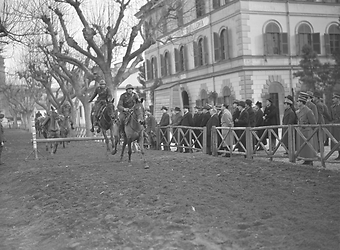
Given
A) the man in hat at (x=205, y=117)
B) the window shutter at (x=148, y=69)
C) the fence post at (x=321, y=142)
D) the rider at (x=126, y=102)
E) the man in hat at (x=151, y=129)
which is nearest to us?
the fence post at (x=321, y=142)

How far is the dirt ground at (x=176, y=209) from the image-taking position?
24.5 ft

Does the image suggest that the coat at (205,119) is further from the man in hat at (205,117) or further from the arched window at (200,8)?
the arched window at (200,8)

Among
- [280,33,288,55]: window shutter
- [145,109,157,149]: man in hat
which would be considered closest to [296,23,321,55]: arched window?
[280,33,288,55]: window shutter

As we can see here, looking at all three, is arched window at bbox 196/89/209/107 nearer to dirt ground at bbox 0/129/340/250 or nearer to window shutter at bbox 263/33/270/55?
window shutter at bbox 263/33/270/55

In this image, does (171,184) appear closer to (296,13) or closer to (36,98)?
(296,13)

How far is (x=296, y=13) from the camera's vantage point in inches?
1410

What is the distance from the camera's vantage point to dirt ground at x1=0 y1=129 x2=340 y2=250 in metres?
7.46

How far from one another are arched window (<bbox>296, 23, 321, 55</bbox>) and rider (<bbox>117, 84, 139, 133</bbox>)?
78.6 feet

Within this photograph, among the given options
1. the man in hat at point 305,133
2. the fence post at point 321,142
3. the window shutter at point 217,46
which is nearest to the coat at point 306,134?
the man in hat at point 305,133

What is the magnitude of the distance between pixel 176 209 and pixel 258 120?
967 cm

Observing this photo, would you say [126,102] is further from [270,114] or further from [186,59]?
[186,59]

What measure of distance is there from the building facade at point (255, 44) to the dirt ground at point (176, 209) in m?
20.7

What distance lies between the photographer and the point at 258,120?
58.0 ft

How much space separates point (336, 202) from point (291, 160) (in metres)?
4.43
